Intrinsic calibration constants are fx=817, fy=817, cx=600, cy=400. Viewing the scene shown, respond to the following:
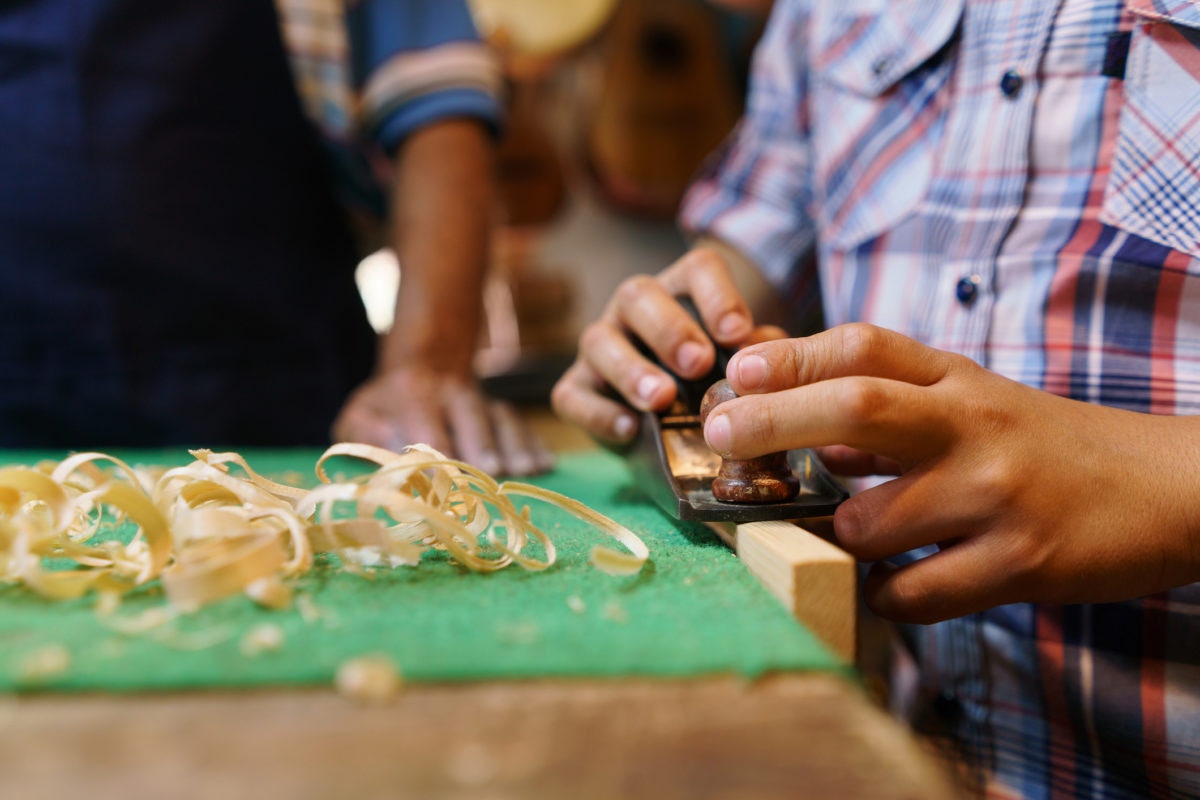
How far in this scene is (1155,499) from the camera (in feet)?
1.63

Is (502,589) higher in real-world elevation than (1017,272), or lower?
lower

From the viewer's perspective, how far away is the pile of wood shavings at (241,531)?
40 centimetres

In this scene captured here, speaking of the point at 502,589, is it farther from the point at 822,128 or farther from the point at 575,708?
the point at 822,128

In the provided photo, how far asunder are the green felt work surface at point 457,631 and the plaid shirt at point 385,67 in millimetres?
991

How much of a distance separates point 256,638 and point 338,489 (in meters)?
0.14

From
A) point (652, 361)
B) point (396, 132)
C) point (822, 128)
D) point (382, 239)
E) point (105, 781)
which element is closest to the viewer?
point (105, 781)

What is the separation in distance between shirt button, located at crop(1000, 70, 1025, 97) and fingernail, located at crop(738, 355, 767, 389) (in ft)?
1.44

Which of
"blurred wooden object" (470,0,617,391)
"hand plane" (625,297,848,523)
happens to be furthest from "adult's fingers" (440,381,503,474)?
"blurred wooden object" (470,0,617,391)

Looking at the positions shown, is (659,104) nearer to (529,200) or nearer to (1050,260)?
(529,200)

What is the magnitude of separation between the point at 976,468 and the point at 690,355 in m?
0.25

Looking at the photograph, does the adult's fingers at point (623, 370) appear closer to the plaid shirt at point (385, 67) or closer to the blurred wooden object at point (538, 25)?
the plaid shirt at point (385, 67)

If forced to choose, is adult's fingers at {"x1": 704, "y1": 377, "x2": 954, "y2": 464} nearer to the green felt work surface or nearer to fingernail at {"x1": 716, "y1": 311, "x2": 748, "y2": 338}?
the green felt work surface

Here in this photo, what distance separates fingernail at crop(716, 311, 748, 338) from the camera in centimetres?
67

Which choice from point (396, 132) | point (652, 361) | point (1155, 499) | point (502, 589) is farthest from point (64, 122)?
point (1155, 499)
